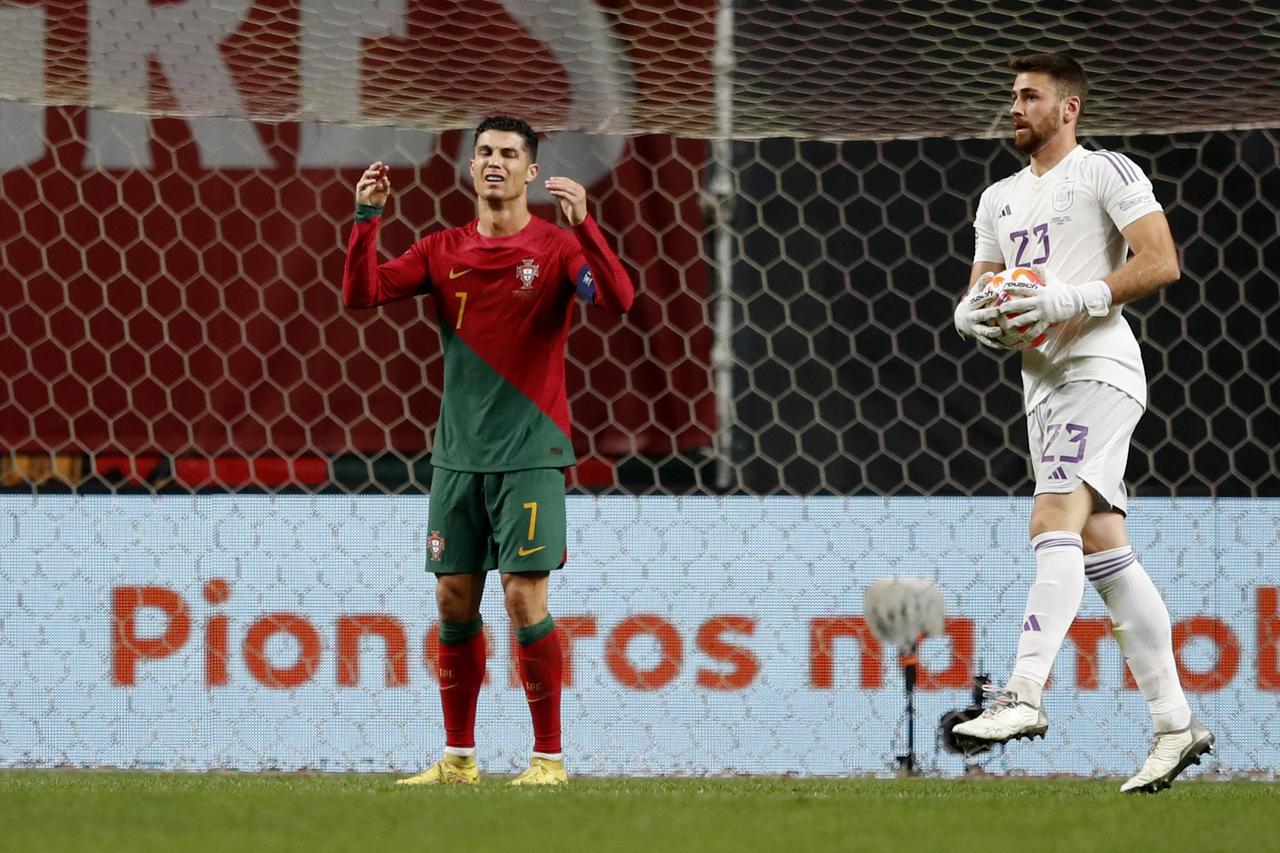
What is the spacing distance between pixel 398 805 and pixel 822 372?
1.89 m

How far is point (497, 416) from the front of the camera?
12.3ft

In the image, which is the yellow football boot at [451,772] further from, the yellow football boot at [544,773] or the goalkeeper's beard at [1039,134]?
the goalkeeper's beard at [1039,134]

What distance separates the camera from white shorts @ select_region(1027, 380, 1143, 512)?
330 cm

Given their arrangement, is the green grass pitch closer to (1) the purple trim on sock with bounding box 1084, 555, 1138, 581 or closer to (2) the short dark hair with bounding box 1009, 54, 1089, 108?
(1) the purple trim on sock with bounding box 1084, 555, 1138, 581

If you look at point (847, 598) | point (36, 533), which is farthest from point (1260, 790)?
point (36, 533)

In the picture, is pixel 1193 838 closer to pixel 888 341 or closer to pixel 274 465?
pixel 888 341

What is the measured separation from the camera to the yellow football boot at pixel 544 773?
3625 mm

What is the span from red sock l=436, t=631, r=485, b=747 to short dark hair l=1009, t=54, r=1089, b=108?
1705 millimetres

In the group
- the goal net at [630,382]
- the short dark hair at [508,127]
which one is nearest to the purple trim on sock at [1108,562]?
the goal net at [630,382]

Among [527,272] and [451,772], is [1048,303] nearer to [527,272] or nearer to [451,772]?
[527,272]

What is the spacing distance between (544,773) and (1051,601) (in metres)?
1.15

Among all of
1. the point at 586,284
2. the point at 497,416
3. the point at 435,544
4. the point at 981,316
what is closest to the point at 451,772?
the point at 435,544

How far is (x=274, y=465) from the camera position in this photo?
4414mm

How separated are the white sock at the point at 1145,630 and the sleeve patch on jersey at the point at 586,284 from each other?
117cm
